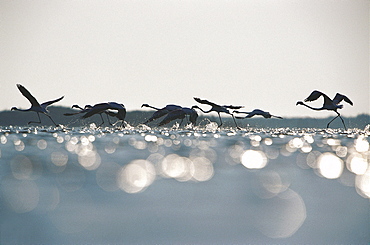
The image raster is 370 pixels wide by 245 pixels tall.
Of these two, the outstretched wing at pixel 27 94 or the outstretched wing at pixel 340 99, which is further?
the outstretched wing at pixel 340 99

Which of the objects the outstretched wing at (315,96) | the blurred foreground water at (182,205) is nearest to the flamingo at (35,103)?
the outstretched wing at (315,96)

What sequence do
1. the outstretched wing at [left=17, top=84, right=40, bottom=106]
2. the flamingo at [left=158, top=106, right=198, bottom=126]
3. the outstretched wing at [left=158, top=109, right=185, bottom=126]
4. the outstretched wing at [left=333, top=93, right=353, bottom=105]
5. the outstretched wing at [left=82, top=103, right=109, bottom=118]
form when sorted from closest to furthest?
1. the outstretched wing at [left=158, top=109, right=185, bottom=126]
2. the flamingo at [left=158, top=106, right=198, bottom=126]
3. the outstretched wing at [left=82, top=103, right=109, bottom=118]
4. the outstretched wing at [left=17, top=84, right=40, bottom=106]
5. the outstretched wing at [left=333, top=93, right=353, bottom=105]

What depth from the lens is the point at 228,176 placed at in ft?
14.1

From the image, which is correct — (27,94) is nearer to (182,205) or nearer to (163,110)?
(163,110)

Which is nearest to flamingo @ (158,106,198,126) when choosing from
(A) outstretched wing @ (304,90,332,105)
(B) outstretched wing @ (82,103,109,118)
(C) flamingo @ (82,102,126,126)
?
(C) flamingo @ (82,102,126,126)

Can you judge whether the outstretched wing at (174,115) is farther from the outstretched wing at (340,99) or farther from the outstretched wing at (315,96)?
the outstretched wing at (340,99)

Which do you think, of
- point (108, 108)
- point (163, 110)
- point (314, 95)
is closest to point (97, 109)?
point (108, 108)

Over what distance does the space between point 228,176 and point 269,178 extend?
457 mm

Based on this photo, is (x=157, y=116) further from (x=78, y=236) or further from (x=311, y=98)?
(x=78, y=236)

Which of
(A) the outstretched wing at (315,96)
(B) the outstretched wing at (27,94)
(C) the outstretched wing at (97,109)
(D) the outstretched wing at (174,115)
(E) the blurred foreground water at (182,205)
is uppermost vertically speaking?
(B) the outstretched wing at (27,94)

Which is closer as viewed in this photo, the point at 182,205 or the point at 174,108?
the point at 182,205

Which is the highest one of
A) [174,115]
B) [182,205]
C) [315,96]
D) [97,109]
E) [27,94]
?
[27,94]

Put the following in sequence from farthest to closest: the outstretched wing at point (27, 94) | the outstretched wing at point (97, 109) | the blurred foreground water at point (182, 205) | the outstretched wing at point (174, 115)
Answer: the outstretched wing at point (27, 94), the outstretched wing at point (97, 109), the outstretched wing at point (174, 115), the blurred foreground water at point (182, 205)

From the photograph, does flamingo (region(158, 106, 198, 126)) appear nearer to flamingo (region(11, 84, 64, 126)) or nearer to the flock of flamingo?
the flock of flamingo
